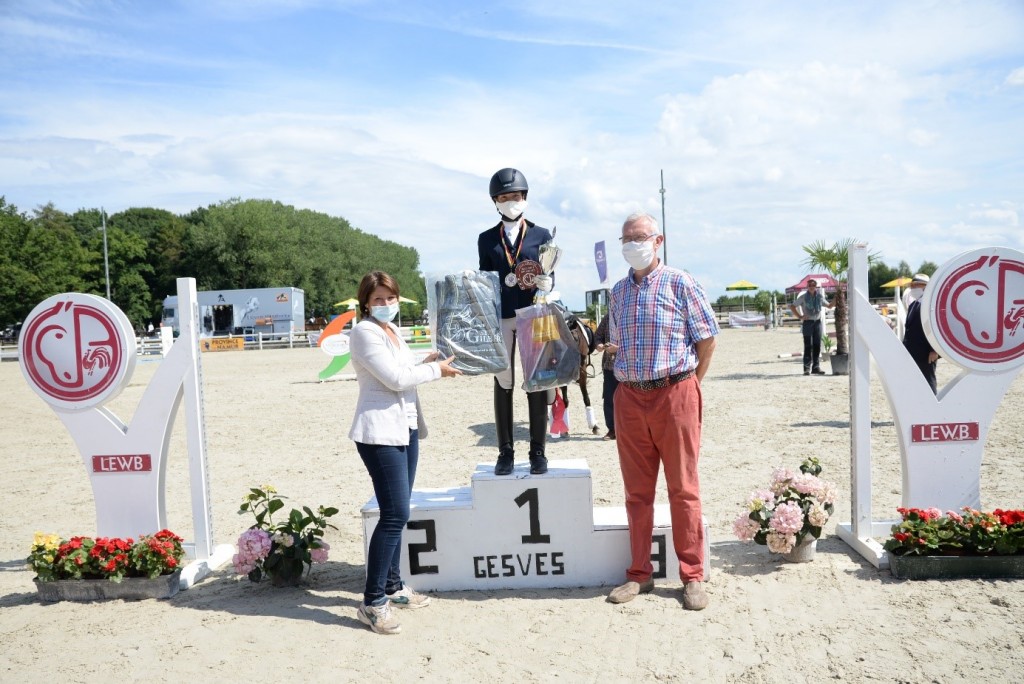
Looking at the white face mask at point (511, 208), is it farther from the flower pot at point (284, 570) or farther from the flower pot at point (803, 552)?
the flower pot at point (803, 552)

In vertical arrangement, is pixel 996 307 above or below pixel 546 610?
above

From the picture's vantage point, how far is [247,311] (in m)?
42.9

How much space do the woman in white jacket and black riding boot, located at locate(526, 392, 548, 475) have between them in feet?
2.21

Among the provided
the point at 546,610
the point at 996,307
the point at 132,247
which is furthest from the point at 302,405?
the point at 132,247

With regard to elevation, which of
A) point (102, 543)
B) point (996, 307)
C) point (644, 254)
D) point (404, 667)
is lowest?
point (404, 667)

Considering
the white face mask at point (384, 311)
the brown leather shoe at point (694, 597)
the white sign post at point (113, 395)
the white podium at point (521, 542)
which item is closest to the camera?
the white face mask at point (384, 311)

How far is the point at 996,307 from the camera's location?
184 inches

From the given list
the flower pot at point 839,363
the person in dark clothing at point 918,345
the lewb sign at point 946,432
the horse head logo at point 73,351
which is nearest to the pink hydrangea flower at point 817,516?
the lewb sign at point 946,432

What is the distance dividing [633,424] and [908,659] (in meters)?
1.62

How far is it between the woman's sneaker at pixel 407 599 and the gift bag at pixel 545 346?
1287 mm

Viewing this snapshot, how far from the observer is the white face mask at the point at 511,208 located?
4.46 m

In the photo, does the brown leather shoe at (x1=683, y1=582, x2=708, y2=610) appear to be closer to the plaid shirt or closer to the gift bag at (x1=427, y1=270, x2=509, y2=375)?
the plaid shirt

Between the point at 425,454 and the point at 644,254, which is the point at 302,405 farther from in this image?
the point at 644,254

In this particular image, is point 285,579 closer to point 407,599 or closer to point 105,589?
point 407,599
